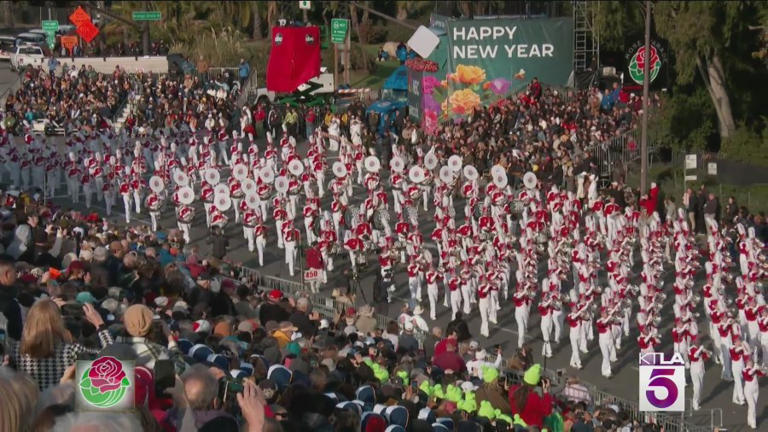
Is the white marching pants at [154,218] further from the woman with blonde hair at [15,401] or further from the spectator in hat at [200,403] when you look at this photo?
the woman with blonde hair at [15,401]

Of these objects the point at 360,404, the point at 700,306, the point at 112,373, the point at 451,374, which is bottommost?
the point at 700,306

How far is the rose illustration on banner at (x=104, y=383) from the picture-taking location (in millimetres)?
7246

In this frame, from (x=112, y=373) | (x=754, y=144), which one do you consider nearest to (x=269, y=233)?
(x=754, y=144)

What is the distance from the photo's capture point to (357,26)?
66.8 metres

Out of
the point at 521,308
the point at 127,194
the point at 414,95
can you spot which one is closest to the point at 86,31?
the point at 414,95

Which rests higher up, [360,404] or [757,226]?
[360,404]

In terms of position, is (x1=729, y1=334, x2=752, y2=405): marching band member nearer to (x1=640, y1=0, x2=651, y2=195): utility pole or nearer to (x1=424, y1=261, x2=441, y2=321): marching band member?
(x1=424, y1=261, x2=441, y2=321): marching band member

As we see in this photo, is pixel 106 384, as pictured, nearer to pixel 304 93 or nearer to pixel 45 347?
pixel 45 347

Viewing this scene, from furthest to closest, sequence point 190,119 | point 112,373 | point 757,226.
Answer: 1. point 190,119
2. point 757,226
3. point 112,373

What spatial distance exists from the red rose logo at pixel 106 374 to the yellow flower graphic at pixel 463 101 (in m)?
35.6

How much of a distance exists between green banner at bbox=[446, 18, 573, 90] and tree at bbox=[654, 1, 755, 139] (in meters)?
5.14

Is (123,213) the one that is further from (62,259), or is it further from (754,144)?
(62,259)

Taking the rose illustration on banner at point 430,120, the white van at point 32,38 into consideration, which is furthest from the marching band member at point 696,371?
the white van at point 32,38

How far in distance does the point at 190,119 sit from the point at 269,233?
362 inches
